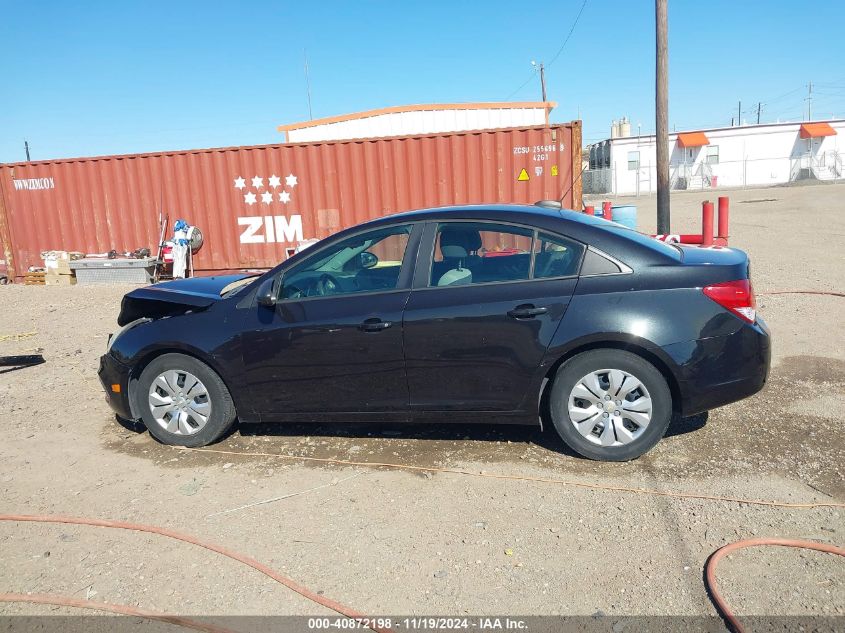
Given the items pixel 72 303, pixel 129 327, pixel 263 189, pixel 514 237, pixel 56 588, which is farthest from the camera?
pixel 263 189

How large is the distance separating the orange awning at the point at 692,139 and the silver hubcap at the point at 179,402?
1887 inches

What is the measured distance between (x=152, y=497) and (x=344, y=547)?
1.36 metres

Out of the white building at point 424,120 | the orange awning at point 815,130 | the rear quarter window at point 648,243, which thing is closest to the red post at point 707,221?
the rear quarter window at point 648,243

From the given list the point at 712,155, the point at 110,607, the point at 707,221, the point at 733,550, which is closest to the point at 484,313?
the point at 733,550

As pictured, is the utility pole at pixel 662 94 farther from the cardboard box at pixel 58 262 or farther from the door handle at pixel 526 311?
the cardboard box at pixel 58 262

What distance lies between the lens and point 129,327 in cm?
473

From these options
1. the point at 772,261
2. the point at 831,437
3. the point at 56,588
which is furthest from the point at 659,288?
the point at 772,261

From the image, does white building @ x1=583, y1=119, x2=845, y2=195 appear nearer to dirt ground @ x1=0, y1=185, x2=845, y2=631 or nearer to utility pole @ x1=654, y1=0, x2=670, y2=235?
utility pole @ x1=654, y1=0, x2=670, y2=235

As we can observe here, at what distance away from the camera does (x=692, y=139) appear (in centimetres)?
4669

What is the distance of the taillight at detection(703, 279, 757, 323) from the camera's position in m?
3.81

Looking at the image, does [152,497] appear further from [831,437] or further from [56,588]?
[831,437]

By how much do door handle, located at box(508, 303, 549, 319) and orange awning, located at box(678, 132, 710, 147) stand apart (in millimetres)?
47418

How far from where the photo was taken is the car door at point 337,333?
4.16m

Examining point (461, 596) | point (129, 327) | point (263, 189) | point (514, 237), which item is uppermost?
point (263, 189)
